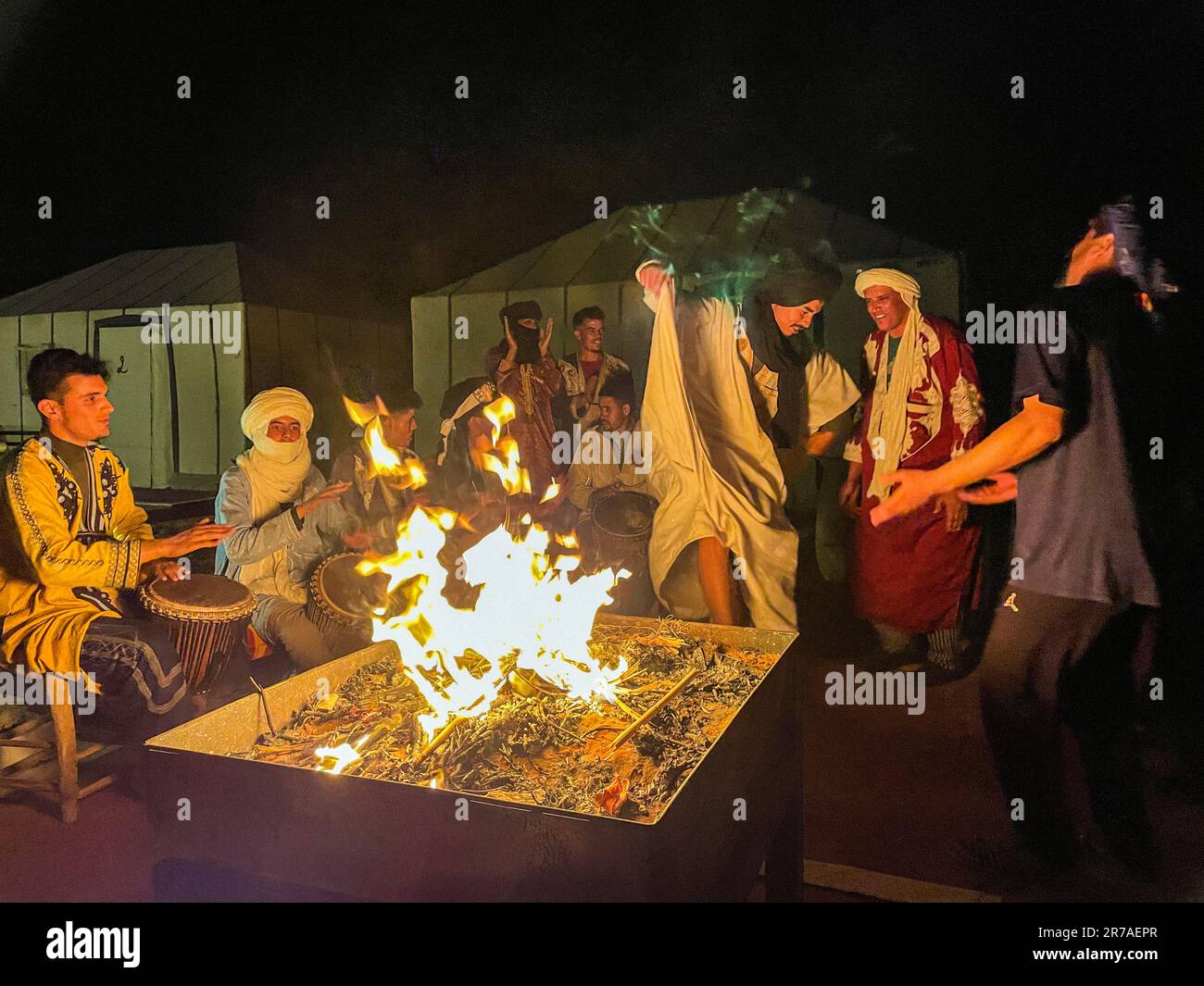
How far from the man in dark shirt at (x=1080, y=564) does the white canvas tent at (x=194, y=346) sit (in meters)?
3.06

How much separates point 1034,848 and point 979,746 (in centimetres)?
46

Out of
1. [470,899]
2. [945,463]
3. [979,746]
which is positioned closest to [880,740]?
[979,746]

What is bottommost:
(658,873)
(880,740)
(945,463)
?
(880,740)

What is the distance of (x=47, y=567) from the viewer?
388 centimetres

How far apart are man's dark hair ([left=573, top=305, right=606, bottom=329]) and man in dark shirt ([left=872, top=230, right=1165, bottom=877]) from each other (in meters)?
1.88

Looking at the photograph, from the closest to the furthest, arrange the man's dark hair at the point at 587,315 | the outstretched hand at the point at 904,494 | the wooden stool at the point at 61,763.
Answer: the wooden stool at the point at 61,763, the outstretched hand at the point at 904,494, the man's dark hair at the point at 587,315

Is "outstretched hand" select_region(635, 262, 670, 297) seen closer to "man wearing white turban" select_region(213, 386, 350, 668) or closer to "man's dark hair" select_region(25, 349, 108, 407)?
"man wearing white turban" select_region(213, 386, 350, 668)

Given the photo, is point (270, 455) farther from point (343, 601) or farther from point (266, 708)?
point (266, 708)

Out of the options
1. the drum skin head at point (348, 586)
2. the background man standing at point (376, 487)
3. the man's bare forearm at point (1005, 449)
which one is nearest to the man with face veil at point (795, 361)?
the man's bare forearm at point (1005, 449)

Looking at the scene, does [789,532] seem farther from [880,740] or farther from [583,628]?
[583,628]

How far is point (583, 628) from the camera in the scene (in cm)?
342

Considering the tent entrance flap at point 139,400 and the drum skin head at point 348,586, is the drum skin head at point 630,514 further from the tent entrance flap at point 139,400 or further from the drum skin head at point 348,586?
the tent entrance flap at point 139,400

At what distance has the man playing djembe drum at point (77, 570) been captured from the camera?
12.7ft
